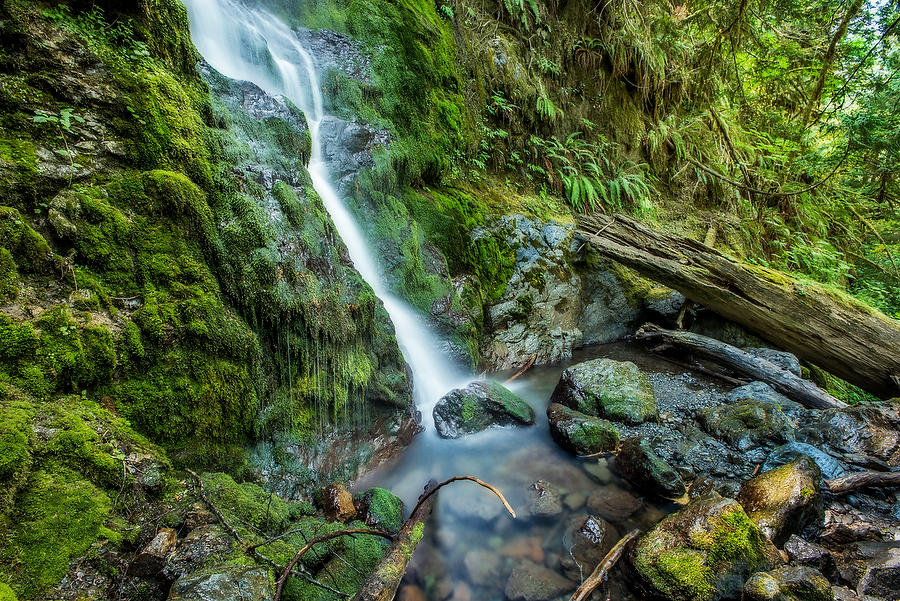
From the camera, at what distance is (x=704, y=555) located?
2.71 m

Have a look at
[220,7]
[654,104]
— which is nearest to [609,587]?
[220,7]

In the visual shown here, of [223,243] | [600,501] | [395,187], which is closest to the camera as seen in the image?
[223,243]

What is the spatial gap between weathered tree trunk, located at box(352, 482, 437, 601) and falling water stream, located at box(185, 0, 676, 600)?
2.12 ft

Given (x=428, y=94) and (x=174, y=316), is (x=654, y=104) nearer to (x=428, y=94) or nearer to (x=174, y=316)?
(x=428, y=94)

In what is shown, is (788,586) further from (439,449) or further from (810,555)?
(439,449)

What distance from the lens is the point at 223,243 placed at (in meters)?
3.12

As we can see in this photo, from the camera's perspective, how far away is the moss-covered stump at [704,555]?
8.60 ft

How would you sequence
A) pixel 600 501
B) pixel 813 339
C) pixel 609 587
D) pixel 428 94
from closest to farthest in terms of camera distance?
pixel 609 587 → pixel 600 501 → pixel 813 339 → pixel 428 94

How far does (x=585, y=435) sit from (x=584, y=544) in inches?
52.7

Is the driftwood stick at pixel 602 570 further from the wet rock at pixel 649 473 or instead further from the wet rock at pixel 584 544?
the wet rock at pixel 649 473

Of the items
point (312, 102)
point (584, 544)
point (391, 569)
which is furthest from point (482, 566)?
point (312, 102)

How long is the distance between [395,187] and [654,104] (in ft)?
27.8

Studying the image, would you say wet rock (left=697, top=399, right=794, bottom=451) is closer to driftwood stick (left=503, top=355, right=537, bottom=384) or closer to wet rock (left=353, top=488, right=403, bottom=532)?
driftwood stick (left=503, top=355, right=537, bottom=384)

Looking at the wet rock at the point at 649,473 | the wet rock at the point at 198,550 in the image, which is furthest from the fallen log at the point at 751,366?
the wet rock at the point at 198,550
